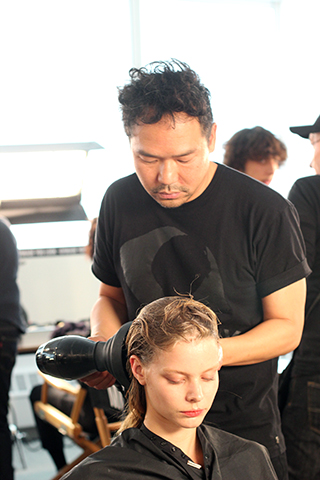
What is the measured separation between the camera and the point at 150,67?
4.01 ft

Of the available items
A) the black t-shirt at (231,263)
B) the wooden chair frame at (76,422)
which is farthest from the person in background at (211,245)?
the wooden chair frame at (76,422)

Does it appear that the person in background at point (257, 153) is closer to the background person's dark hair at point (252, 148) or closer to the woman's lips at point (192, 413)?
the background person's dark hair at point (252, 148)

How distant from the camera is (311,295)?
1.52m

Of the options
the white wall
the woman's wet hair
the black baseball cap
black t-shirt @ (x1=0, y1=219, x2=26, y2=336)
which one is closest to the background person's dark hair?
the black baseball cap

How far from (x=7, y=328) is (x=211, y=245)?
127 cm

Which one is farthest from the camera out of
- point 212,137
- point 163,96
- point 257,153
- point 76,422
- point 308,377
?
point 76,422

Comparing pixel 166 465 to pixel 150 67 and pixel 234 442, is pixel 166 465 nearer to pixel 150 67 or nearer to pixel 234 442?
pixel 234 442

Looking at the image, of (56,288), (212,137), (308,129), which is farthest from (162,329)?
(56,288)

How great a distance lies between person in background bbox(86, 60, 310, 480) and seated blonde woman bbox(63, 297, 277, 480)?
0.09m

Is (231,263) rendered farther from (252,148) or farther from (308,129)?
(252,148)

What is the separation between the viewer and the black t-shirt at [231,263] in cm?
120

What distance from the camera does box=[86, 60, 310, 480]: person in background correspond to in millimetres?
1136

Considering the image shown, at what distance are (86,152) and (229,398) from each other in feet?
6.36

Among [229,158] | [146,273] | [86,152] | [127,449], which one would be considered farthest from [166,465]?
[86,152]
